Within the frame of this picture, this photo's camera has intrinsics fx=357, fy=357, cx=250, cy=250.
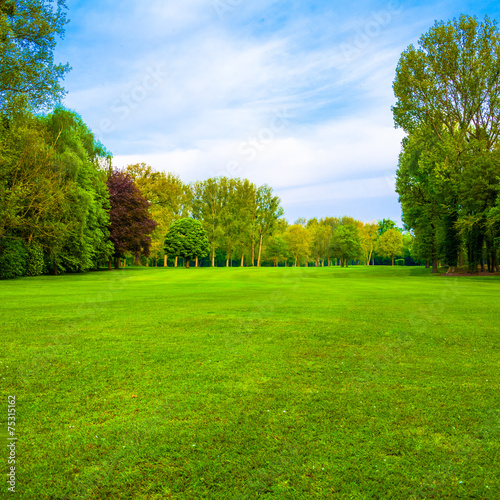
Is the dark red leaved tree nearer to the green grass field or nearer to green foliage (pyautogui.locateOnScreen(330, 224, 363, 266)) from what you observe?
the green grass field

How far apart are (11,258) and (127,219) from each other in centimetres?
2080

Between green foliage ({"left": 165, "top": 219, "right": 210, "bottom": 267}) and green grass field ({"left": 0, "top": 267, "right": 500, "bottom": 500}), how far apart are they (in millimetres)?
58929

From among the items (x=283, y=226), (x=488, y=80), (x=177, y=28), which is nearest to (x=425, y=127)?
(x=488, y=80)

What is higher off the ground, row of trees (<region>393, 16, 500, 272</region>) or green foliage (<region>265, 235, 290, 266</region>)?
row of trees (<region>393, 16, 500, 272</region>)

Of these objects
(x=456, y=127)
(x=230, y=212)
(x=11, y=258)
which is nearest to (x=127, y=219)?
(x=11, y=258)

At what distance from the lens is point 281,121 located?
2584 cm

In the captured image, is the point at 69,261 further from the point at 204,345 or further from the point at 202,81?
the point at 204,345

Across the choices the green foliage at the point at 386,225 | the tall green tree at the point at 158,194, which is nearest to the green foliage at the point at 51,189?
the tall green tree at the point at 158,194

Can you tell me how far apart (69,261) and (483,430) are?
1751 inches

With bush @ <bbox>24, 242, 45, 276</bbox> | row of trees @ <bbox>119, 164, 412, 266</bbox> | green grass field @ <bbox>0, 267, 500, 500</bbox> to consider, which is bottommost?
green grass field @ <bbox>0, 267, 500, 500</bbox>

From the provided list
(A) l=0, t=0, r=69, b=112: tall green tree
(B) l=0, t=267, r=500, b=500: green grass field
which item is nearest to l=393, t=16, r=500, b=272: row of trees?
(B) l=0, t=267, r=500, b=500: green grass field

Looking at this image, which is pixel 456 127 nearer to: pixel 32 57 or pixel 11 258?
pixel 32 57

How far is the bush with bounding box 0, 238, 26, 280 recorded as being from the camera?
3284 centimetres

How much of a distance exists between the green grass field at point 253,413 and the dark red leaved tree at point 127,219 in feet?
145
